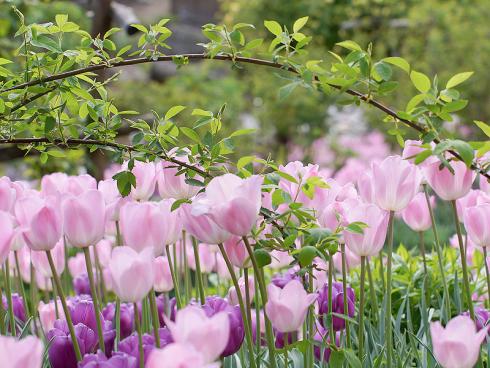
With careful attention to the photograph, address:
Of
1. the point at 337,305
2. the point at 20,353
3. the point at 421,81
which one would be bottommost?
the point at 337,305

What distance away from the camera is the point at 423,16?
10422mm

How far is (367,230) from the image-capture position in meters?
1.50

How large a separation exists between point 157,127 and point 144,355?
46 centimetres

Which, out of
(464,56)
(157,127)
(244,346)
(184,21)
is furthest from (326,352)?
(184,21)

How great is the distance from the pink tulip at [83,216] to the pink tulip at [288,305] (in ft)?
0.95

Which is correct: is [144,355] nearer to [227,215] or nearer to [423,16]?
[227,215]

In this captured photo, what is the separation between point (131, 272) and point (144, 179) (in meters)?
0.59

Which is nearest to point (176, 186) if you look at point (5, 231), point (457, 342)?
point (5, 231)

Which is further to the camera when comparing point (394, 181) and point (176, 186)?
point (176, 186)

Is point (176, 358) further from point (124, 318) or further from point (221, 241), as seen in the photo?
point (124, 318)

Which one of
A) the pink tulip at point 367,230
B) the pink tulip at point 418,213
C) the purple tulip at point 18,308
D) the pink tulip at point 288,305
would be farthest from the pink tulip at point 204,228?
the purple tulip at point 18,308

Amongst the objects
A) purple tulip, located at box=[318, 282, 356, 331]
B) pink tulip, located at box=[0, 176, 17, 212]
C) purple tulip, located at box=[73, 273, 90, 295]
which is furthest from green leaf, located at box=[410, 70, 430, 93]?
purple tulip, located at box=[73, 273, 90, 295]

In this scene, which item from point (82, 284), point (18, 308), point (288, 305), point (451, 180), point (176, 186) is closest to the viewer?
point (288, 305)

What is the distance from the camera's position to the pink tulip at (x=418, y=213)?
2.01 m
